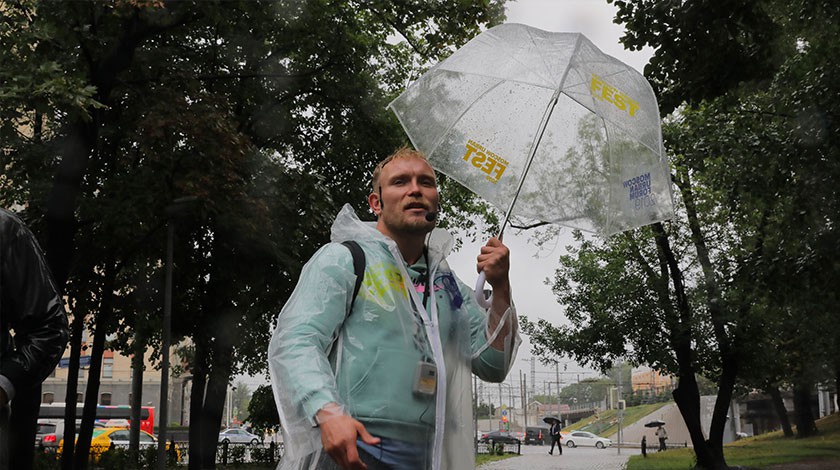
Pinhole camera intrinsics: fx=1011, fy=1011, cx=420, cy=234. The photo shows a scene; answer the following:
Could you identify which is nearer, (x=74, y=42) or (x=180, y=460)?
(x=74, y=42)

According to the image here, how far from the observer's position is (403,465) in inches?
117

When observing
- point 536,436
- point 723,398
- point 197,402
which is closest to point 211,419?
point 197,402

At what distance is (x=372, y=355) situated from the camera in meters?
3.02

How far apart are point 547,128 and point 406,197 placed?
1694mm

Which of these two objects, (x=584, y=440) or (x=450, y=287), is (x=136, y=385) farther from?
(x=584, y=440)

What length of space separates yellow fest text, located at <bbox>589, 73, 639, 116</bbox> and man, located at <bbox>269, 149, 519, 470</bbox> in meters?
1.35

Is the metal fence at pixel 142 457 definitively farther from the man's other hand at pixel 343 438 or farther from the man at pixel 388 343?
the man's other hand at pixel 343 438

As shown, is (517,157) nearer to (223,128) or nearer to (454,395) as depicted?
(454,395)

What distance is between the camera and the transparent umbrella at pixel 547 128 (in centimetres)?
449

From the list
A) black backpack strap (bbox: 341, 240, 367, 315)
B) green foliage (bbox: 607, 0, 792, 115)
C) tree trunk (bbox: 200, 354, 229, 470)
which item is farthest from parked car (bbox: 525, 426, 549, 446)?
black backpack strap (bbox: 341, 240, 367, 315)

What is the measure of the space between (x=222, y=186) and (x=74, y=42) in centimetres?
386

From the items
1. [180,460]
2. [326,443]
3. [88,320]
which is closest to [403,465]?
[326,443]

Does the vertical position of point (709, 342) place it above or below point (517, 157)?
above

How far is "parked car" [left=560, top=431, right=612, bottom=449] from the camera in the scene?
74125 mm
